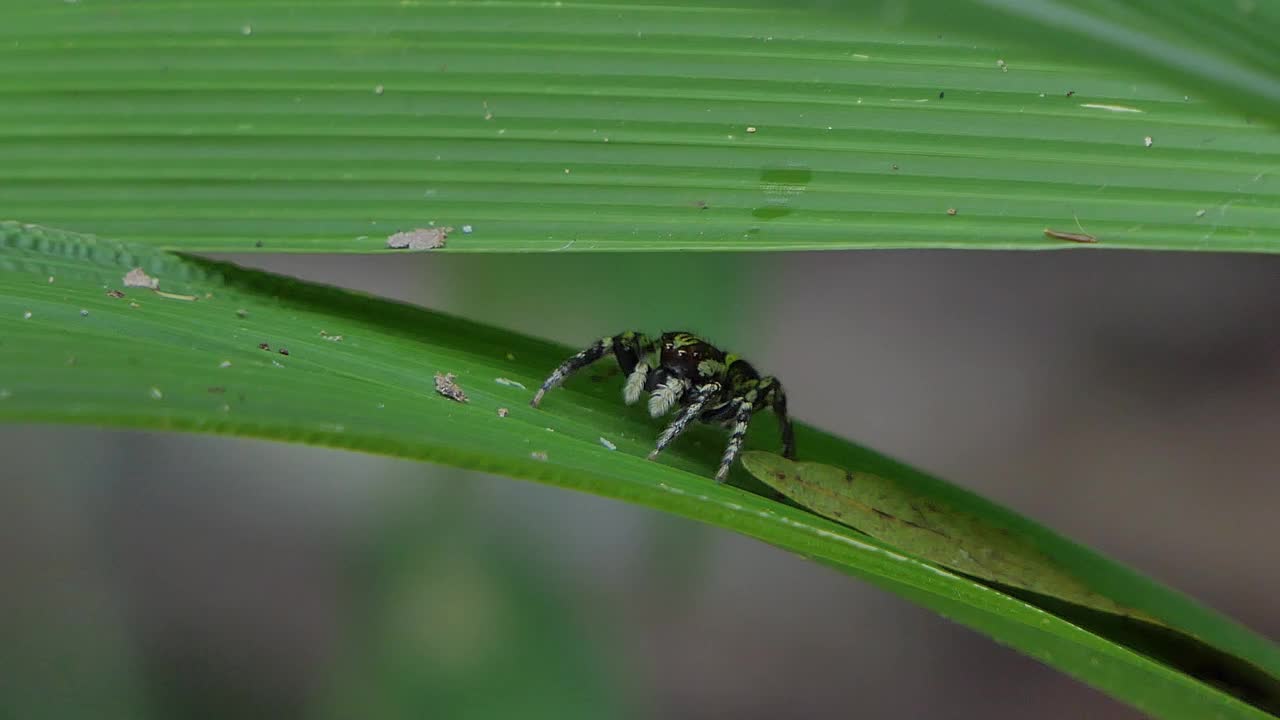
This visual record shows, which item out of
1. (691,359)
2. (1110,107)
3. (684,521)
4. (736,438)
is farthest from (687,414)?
(684,521)

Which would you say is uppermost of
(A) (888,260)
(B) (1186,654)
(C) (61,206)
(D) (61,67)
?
(A) (888,260)

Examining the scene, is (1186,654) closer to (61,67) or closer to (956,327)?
(61,67)

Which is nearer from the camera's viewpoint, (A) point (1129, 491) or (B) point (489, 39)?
(B) point (489, 39)

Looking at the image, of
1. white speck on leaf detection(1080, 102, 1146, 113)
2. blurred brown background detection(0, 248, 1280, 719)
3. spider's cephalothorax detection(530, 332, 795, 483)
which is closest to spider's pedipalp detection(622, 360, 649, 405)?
spider's cephalothorax detection(530, 332, 795, 483)

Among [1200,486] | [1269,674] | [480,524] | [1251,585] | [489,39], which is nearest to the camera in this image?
[1269,674]

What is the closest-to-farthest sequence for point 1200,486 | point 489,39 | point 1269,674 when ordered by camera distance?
point 1269,674 < point 489,39 < point 1200,486

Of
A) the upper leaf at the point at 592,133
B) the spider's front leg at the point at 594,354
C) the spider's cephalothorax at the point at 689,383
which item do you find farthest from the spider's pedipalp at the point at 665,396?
the upper leaf at the point at 592,133

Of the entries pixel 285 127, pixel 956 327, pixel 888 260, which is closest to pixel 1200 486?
pixel 956 327

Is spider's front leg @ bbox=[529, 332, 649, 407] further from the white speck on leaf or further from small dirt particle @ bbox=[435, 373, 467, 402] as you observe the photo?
the white speck on leaf

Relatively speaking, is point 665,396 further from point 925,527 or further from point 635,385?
point 925,527
